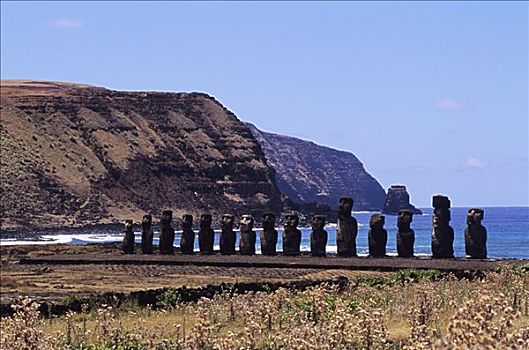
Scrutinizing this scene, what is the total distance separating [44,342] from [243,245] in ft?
100

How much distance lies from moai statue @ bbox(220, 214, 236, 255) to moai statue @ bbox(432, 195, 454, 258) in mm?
8242

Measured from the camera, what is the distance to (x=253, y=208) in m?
132

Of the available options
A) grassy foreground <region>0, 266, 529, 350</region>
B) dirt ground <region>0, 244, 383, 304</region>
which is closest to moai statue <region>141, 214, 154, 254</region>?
dirt ground <region>0, 244, 383, 304</region>

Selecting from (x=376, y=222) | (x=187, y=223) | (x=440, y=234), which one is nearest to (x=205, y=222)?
(x=187, y=223)

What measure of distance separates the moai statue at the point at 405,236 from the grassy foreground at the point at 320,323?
17831 millimetres

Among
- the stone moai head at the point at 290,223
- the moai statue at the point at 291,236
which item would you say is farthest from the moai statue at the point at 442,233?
the stone moai head at the point at 290,223

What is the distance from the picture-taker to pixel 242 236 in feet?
140

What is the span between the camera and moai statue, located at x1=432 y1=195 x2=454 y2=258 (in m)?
38.5

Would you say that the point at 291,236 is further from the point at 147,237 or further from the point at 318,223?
the point at 147,237

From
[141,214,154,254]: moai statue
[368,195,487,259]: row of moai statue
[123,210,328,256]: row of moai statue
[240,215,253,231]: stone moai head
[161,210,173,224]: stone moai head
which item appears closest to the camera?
[368,195,487,259]: row of moai statue

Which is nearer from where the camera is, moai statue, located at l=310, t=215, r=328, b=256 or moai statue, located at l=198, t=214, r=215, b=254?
moai statue, located at l=310, t=215, r=328, b=256

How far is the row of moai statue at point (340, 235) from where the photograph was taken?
37906mm

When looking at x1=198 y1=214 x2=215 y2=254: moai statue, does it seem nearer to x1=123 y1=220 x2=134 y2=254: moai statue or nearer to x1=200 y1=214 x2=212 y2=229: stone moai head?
x1=200 y1=214 x2=212 y2=229: stone moai head

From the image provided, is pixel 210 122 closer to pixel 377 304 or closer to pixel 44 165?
pixel 44 165
